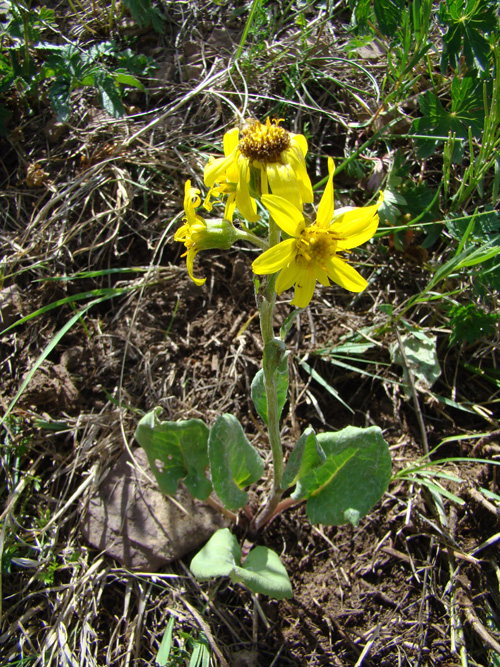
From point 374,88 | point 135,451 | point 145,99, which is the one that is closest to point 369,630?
point 135,451

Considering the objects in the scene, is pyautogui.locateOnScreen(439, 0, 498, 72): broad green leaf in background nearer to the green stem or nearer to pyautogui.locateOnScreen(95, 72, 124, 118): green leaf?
the green stem

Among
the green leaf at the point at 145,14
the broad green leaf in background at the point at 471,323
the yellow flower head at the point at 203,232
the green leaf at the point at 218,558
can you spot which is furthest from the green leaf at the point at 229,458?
the green leaf at the point at 145,14

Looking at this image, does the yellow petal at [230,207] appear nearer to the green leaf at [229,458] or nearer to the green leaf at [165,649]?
the green leaf at [229,458]

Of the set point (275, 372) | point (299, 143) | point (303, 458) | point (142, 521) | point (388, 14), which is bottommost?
point (142, 521)

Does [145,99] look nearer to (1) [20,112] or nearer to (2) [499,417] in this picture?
(1) [20,112]

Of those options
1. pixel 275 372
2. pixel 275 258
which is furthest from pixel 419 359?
pixel 275 258

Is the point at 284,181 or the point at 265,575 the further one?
the point at 265,575

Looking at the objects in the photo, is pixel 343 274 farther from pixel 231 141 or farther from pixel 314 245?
pixel 231 141

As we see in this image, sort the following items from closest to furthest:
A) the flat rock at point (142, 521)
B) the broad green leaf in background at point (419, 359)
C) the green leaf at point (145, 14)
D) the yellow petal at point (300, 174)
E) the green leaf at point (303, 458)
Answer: the yellow petal at point (300, 174) < the green leaf at point (303, 458) < the flat rock at point (142, 521) < the broad green leaf in background at point (419, 359) < the green leaf at point (145, 14)
